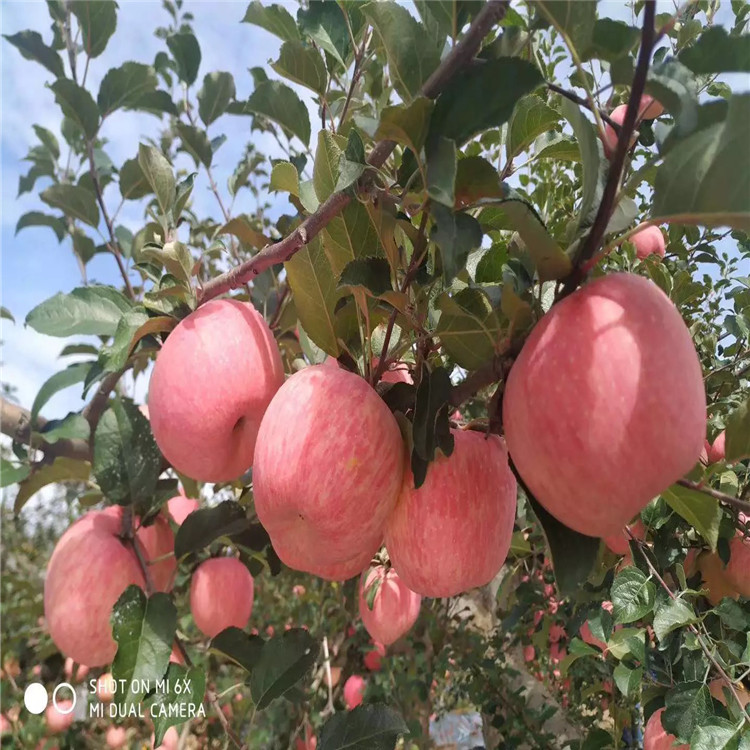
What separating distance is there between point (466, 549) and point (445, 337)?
8.2 inches

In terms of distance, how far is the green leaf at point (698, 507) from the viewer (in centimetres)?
55

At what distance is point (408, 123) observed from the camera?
1.37 ft

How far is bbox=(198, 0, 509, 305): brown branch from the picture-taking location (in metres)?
0.45

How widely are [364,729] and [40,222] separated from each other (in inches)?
49.0

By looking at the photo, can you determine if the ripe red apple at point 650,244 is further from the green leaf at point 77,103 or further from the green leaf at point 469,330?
the green leaf at point 77,103

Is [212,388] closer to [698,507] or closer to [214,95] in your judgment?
[698,507]

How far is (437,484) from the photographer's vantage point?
0.57 metres

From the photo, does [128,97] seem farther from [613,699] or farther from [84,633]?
[613,699]

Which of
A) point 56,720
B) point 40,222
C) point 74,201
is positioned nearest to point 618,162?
point 74,201

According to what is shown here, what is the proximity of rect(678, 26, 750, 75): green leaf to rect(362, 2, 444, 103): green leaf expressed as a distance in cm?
19

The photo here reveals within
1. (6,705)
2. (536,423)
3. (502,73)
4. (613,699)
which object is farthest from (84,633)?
(6,705)

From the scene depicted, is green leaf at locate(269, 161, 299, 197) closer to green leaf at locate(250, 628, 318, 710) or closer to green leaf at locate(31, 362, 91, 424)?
green leaf at locate(31, 362, 91, 424)

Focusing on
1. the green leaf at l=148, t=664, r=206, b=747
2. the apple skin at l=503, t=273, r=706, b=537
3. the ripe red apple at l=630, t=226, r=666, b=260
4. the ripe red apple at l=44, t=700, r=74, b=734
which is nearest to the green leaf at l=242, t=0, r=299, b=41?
the apple skin at l=503, t=273, r=706, b=537

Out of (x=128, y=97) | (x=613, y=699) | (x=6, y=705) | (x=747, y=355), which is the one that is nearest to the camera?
(x=128, y=97)
